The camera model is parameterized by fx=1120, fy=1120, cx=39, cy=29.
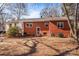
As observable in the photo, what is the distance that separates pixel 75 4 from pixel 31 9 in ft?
1.91

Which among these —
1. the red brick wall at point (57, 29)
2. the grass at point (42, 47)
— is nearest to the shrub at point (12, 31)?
the grass at point (42, 47)

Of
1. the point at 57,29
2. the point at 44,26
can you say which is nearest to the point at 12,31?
the point at 44,26

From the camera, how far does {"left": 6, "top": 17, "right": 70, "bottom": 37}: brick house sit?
48.3 feet

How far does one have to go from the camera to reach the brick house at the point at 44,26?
48.3 ft

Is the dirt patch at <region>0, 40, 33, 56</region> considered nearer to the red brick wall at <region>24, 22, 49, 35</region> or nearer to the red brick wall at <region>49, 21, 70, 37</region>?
the red brick wall at <region>24, 22, 49, 35</region>

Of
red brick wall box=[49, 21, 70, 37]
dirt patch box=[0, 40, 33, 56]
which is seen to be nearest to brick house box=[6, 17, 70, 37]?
red brick wall box=[49, 21, 70, 37]

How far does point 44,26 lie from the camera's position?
14719 mm

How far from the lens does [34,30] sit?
14.8m

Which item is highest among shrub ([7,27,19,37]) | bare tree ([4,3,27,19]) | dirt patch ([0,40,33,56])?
bare tree ([4,3,27,19])

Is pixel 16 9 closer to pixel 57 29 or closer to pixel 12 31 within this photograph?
pixel 12 31

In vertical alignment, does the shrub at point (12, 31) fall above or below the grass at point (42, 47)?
above

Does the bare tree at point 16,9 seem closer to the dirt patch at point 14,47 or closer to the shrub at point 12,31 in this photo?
the shrub at point 12,31

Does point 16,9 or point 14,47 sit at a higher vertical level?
point 16,9

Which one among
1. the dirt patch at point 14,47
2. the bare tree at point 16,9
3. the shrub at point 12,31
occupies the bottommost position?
the dirt patch at point 14,47
